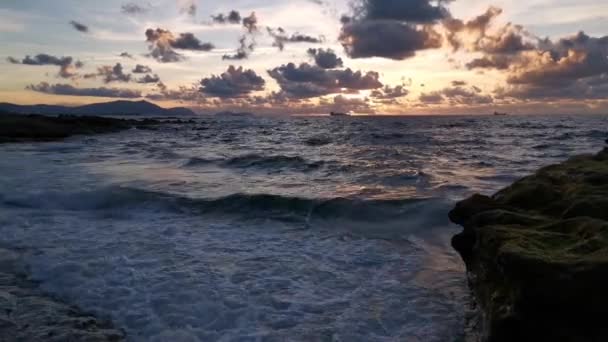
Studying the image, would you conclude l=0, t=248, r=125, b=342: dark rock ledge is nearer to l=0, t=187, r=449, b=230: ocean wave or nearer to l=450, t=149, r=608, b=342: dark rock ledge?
l=450, t=149, r=608, b=342: dark rock ledge

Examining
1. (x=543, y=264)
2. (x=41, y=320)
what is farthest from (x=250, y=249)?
(x=543, y=264)

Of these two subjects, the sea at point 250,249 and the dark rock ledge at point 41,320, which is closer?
the dark rock ledge at point 41,320

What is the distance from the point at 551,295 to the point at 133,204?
1210 centimetres

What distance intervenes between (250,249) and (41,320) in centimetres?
411

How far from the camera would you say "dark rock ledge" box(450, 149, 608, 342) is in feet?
12.0

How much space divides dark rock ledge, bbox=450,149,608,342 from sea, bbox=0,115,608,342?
108cm

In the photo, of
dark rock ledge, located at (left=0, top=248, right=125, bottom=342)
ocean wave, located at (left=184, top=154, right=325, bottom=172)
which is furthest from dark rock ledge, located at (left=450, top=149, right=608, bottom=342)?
ocean wave, located at (left=184, top=154, right=325, bottom=172)

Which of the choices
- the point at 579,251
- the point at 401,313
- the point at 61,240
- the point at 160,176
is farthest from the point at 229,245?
the point at 160,176

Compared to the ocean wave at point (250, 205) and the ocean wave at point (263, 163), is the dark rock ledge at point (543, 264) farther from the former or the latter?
the ocean wave at point (263, 163)

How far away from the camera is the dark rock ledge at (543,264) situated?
144 inches

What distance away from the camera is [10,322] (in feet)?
17.5

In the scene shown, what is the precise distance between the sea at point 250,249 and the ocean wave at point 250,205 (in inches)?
2.1

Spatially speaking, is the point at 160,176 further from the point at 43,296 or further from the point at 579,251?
the point at 579,251

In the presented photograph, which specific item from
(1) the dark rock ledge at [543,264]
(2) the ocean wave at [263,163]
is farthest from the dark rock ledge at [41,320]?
(2) the ocean wave at [263,163]
